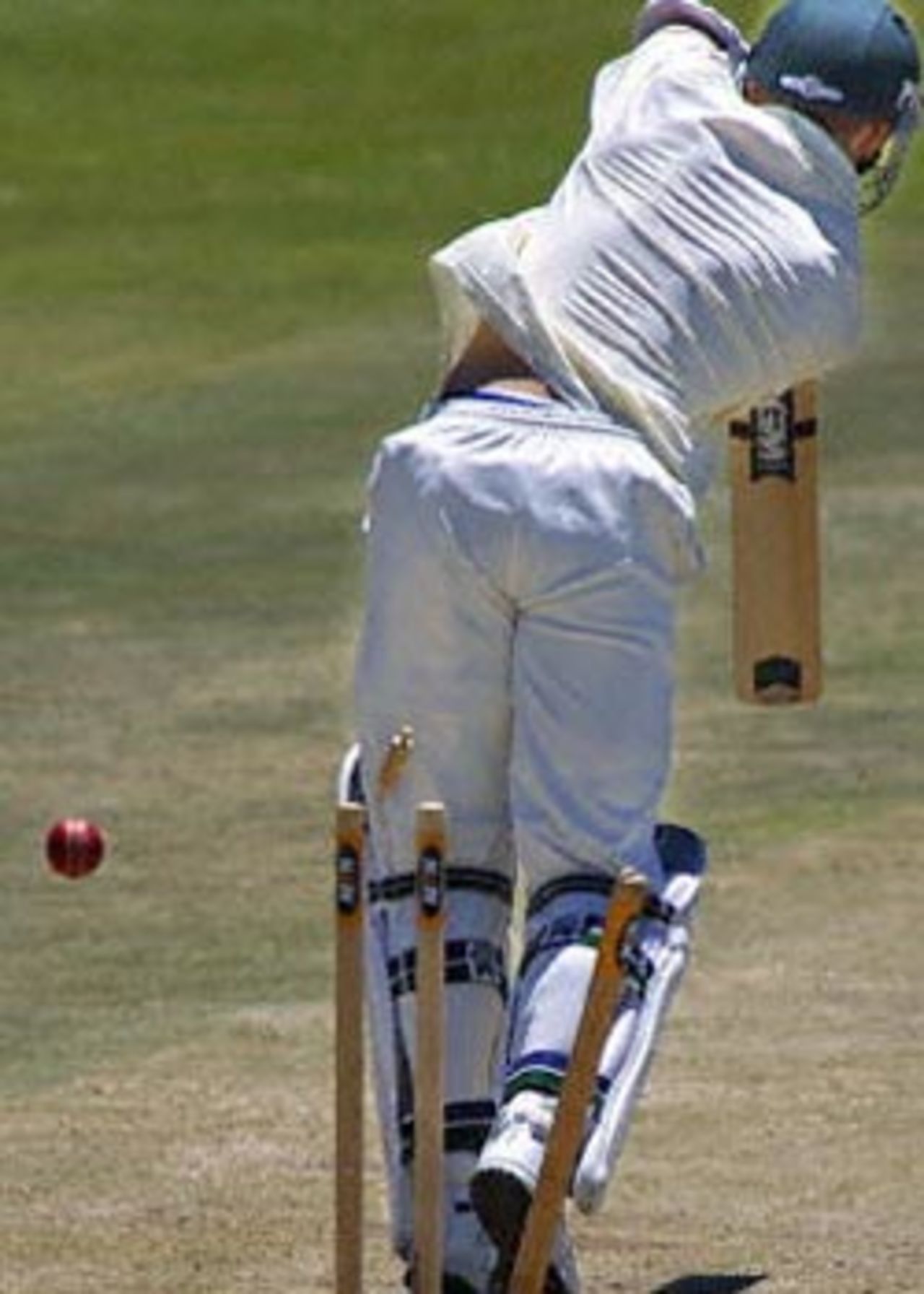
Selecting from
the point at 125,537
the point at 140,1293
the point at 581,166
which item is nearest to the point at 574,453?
the point at 581,166

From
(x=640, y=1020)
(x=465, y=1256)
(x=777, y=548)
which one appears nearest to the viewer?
(x=640, y=1020)

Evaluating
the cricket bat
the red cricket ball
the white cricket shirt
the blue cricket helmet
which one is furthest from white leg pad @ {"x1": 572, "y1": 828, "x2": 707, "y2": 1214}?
the red cricket ball

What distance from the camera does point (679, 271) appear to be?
6059 millimetres

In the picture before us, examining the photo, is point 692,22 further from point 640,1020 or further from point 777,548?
point 640,1020

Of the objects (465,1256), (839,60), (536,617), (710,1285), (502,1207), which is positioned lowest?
(710,1285)

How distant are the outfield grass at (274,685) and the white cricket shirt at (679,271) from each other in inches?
46.6

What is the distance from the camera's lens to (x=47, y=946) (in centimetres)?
932

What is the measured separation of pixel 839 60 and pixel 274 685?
6.30 metres

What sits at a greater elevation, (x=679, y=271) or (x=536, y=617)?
(x=679, y=271)

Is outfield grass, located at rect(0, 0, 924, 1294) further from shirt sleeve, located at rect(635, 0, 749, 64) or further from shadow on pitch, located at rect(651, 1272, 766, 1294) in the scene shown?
shirt sleeve, located at rect(635, 0, 749, 64)

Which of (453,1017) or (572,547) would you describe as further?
(453,1017)

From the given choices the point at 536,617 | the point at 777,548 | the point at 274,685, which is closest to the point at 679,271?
the point at 536,617

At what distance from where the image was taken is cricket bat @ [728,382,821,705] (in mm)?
6504

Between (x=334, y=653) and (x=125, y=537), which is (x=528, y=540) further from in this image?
(x=125, y=537)
